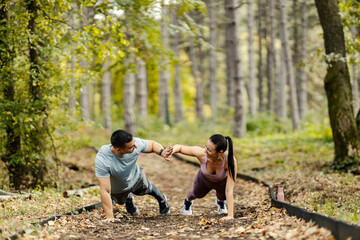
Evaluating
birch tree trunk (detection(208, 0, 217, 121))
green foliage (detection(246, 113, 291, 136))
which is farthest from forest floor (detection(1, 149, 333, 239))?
birch tree trunk (detection(208, 0, 217, 121))

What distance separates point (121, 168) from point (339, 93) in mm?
6658

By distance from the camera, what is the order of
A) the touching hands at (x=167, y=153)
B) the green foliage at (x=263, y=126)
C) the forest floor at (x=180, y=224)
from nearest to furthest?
1. the forest floor at (x=180, y=224)
2. the touching hands at (x=167, y=153)
3. the green foliage at (x=263, y=126)

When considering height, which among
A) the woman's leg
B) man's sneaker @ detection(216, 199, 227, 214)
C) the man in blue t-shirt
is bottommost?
man's sneaker @ detection(216, 199, 227, 214)

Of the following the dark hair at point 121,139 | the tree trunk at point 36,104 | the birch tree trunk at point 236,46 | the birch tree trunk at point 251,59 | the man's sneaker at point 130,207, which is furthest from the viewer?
the birch tree trunk at point 251,59

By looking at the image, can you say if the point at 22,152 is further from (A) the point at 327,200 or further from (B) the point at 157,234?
(A) the point at 327,200

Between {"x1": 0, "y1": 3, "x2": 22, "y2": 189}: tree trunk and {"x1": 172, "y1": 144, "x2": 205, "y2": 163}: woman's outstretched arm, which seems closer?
{"x1": 172, "y1": 144, "x2": 205, "y2": 163}: woman's outstretched arm

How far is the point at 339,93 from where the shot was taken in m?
11.2

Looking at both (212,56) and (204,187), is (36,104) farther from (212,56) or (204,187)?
(212,56)

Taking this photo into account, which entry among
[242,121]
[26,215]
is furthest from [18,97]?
[242,121]

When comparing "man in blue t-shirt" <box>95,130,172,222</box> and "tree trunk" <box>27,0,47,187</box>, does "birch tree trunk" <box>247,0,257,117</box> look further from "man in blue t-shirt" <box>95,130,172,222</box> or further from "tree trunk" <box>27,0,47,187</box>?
"man in blue t-shirt" <box>95,130,172,222</box>

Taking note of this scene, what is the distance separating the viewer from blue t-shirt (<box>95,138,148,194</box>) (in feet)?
22.8

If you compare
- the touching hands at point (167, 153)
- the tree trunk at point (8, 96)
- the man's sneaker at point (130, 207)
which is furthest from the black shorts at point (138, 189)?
the tree trunk at point (8, 96)

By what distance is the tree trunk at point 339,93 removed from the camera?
11.2 m

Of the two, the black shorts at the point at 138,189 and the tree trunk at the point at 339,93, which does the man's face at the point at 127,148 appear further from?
the tree trunk at the point at 339,93
